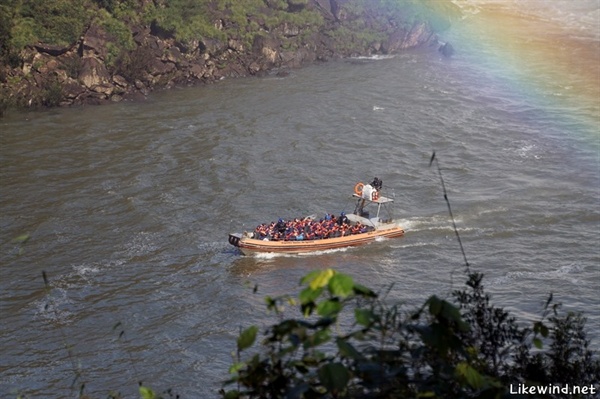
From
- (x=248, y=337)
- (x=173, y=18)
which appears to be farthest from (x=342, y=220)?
(x=173, y=18)

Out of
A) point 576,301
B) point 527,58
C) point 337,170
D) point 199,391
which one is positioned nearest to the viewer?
point 199,391

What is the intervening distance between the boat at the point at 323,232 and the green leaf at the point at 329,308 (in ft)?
89.4

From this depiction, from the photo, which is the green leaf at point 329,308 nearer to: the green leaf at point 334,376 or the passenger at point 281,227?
the green leaf at point 334,376

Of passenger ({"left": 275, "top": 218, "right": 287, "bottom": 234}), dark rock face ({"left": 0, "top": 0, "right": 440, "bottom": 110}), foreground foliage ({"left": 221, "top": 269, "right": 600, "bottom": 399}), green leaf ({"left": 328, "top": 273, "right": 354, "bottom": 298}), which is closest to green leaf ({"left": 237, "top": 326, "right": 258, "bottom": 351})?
foreground foliage ({"left": 221, "top": 269, "right": 600, "bottom": 399})

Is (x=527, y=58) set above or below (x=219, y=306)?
above

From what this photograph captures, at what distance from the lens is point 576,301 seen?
29.2m

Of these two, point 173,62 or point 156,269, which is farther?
point 173,62

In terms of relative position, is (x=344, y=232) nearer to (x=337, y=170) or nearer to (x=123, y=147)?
(x=337, y=170)

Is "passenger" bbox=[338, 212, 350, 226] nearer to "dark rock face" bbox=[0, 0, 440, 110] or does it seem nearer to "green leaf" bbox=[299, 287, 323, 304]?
"dark rock face" bbox=[0, 0, 440, 110]

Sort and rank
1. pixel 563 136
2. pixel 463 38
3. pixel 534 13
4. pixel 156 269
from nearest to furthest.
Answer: pixel 156 269, pixel 563 136, pixel 463 38, pixel 534 13

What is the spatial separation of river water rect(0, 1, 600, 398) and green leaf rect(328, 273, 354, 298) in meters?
10.7

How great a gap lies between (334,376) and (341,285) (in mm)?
663

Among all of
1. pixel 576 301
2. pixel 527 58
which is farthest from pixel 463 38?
pixel 576 301

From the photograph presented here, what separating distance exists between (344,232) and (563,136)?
61.8ft
